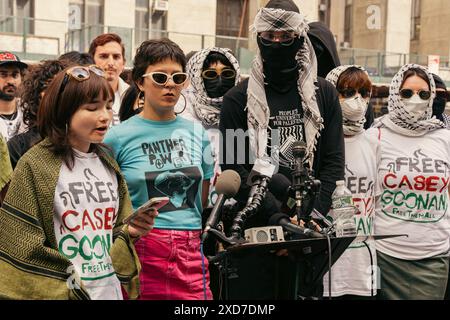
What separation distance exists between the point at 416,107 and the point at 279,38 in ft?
5.17

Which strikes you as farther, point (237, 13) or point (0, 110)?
point (237, 13)

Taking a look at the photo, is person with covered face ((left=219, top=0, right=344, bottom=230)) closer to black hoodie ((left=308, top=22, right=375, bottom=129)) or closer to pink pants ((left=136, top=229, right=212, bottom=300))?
pink pants ((left=136, top=229, right=212, bottom=300))

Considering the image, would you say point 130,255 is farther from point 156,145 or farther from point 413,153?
point 413,153

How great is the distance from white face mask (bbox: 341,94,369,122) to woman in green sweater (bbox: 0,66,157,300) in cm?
214

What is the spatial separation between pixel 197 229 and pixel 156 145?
49 centimetres

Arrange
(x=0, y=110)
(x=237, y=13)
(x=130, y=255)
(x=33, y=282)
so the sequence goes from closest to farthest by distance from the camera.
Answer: (x=33, y=282) → (x=130, y=255) → (x=0, y=110) → (x=237, y=13)

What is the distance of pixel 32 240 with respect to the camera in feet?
11.9

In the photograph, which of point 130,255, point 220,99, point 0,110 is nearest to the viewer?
point 130,255

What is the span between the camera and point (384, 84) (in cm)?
2352

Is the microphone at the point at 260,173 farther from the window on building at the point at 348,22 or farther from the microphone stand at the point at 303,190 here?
the window on building at the point at 348,22

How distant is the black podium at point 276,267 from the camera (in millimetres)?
3592

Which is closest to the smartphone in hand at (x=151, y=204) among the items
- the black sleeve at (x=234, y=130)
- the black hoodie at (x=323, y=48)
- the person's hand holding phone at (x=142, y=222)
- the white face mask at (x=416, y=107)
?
the person's hand holding phone at (x=142, y=222)

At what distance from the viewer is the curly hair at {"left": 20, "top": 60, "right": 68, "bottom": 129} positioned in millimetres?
4746

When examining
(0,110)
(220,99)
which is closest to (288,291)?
(220,99)
